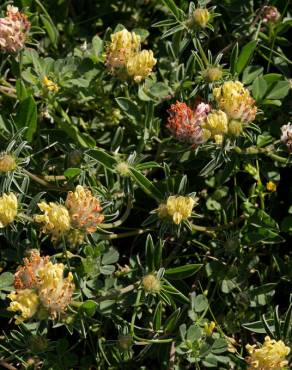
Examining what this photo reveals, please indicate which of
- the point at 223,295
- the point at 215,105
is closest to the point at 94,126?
the point at 215,105

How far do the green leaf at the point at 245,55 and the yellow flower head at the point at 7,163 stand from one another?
3.56ft

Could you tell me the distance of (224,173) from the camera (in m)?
2.99

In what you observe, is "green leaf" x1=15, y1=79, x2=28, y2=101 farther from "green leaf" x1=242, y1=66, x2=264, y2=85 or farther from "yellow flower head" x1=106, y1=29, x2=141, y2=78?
"green leaf" x1=242, y1=66, x2=264, y2=85

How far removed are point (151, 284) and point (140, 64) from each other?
864mm

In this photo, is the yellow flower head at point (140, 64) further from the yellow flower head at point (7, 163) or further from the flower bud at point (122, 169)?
the yellow flower head at point (7, 163)

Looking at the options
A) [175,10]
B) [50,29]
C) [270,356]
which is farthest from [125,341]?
[50,29]

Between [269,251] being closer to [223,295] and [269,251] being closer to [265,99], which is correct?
[223,295]

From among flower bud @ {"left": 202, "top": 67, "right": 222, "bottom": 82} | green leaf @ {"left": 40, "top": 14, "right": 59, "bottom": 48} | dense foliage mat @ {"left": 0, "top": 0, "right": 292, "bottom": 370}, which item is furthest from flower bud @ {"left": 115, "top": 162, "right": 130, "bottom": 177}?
green leaf @ {"left": 40, "top": 14, "right": 59, "bottom": 48}

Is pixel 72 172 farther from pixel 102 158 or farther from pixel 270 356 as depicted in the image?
pixel 270 356

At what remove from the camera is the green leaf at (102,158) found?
277cm

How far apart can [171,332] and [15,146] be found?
98 cm

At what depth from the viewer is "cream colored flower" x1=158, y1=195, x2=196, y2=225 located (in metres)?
2.60

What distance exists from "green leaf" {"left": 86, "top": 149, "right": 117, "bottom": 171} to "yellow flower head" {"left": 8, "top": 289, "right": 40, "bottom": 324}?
0.61 meters

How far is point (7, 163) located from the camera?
2.61 metres
